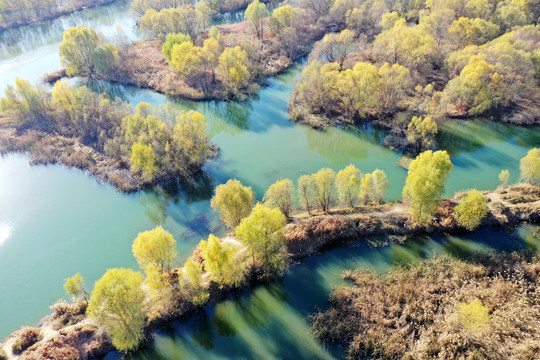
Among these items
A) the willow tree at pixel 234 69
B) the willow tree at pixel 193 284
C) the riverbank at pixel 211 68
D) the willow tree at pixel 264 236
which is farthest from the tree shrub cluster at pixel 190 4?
the willow tree at pixel 193 284

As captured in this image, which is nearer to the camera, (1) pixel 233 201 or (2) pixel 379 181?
(1) pixel 233 201

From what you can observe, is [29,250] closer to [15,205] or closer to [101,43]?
[15,205]

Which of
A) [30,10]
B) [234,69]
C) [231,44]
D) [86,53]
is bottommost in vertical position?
[234,69]

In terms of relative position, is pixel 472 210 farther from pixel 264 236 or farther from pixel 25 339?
pixel 25 339

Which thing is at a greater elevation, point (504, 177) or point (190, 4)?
point (190, 4)

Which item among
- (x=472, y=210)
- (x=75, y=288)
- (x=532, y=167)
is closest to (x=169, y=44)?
(x=75, y=288)

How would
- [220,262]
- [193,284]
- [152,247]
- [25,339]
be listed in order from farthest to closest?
[193,284] → [152,247] → [220,262] → [25,339]

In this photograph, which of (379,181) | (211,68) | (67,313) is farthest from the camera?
(211,68)

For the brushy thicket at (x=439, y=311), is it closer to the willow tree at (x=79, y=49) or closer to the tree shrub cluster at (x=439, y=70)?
the tree shrub cluster at (x=439, y=70)

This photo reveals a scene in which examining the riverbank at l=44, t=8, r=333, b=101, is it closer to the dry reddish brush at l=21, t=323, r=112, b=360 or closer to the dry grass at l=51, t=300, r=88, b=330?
the dry grass at l=51, t=300, r=88, b=330
